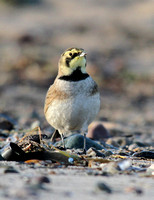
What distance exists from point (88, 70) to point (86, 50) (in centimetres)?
250

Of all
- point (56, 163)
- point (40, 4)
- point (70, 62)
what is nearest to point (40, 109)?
point (70, 62)

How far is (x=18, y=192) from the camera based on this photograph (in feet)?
10.1

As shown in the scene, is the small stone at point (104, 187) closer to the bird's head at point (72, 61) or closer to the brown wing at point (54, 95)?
the brown wing at point (54, 95)

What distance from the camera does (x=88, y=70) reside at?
1499cm

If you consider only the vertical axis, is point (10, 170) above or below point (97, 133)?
above

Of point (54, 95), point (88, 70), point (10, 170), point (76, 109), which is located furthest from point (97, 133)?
point (88, 70)

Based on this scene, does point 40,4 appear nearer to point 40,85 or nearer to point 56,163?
point 40,85

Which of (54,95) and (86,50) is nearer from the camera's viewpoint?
(54,95)

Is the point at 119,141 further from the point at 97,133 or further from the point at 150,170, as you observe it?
the point at 150,170

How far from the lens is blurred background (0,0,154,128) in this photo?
12344 millimetres

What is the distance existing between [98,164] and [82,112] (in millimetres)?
1278

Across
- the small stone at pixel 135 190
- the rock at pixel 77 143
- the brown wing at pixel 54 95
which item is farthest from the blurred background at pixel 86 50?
the small stone at pixel 135 190

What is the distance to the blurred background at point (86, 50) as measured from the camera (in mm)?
12344

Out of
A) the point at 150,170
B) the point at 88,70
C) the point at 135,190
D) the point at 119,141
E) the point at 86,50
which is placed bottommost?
the point at 119,141
